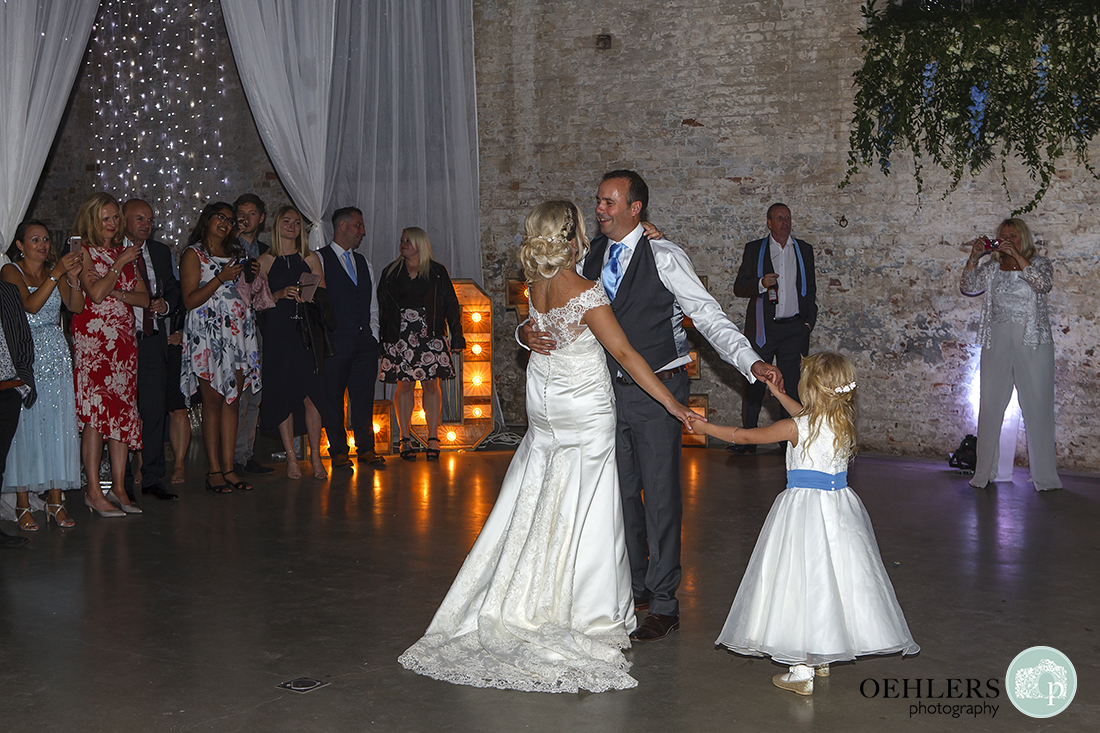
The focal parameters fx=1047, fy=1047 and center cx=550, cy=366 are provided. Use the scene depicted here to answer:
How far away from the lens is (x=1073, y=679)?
10.9 ft

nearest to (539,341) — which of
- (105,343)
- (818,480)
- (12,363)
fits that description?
(818,480)

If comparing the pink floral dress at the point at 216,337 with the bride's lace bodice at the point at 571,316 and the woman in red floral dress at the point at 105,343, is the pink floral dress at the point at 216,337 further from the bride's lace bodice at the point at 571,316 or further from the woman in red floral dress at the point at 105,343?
the bride's lace bodice at the point at 571,316

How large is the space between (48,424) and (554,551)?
10.6 feet

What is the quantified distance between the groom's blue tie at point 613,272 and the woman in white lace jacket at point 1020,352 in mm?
3654

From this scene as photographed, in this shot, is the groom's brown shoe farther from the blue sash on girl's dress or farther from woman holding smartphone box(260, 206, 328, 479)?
woman holding smartphone box(260, 206, 328, 479)

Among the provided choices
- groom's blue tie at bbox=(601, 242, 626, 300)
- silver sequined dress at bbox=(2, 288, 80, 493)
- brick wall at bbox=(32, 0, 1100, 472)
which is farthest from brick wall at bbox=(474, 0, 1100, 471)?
groom's blue tie at bbox=(601, 242, 626, 300)

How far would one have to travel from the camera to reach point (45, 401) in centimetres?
537

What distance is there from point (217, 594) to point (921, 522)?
11.7ft

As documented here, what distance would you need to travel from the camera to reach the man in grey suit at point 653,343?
146 inches

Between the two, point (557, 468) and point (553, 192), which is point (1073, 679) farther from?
point (553, 192)

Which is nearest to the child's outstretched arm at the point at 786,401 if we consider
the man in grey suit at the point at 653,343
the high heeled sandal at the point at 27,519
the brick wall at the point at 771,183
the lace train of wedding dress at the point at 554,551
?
the man in grey suit at the point at 653,343

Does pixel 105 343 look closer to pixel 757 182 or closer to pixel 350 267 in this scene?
pixel 350 267

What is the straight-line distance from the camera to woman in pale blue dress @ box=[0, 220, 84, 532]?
17.0 ft

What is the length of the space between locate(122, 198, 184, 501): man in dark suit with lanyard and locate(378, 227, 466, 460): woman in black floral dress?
4.80ft
